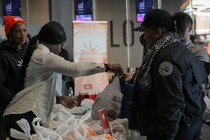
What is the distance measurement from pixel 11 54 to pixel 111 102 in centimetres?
109

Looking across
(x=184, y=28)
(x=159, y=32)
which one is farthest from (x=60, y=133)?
(x=184, y=28)

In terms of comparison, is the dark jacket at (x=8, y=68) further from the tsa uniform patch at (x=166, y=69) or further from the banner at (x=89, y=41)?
the banner at (x=89, y=41)

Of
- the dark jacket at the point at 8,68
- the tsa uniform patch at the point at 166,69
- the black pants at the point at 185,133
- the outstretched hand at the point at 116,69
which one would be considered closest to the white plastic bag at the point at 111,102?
the outstretched hand at the point at 116,69

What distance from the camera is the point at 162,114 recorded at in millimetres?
1732

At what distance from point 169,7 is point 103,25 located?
2755mm

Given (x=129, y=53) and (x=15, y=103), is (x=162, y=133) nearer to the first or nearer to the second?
(x=15, y=103)

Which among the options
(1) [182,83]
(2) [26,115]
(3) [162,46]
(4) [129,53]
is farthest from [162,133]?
(4) [129,53]

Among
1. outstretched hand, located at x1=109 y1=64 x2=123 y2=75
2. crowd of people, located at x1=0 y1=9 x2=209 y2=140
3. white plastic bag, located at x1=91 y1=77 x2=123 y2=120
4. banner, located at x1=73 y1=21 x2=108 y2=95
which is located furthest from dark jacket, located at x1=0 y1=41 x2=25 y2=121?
banner, located at x1=73 y1=21 x2=108 y2=95

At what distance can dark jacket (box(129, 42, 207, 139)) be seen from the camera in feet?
5.65

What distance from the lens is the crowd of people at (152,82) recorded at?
5.70 feet

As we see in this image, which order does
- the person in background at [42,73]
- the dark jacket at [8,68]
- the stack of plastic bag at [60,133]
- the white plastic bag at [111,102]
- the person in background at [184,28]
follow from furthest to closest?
the dark jacket at [8,68]
the person in background at [184,28]
the white plastic bag at [111,102]
the person in background at [42,73]
the stack of plastic bag at [60,133]

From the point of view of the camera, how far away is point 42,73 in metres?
2.20

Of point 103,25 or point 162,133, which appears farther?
point 103,25

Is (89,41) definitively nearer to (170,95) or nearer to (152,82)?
(152,82)
